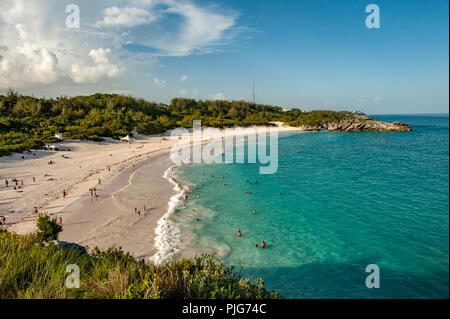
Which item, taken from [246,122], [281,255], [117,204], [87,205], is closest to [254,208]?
[281,255]

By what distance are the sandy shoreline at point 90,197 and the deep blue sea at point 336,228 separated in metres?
2.57

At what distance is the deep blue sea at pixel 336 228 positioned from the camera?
28.6 feet

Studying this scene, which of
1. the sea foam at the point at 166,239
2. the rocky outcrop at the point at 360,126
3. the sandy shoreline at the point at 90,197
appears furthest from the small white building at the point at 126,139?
the rocky outcrop at the point at 360,126

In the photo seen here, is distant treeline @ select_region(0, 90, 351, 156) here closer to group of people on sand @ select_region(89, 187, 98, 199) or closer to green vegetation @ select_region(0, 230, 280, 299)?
group of people on sand @ select_region(89, 187, 98, 199)

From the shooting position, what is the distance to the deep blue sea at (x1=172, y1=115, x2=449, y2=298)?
28.6 feet

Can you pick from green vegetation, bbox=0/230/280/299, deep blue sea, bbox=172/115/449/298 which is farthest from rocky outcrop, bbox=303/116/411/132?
green vegetation, bbox=0/230/280/299

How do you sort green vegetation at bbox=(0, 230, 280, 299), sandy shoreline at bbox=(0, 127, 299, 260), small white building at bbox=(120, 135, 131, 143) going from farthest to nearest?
small white building at bbox=(120, 135, 131, 143) < sandy shoreline at bbox=(0, 127, 299, 260) < green vegetation at bbox=(0, 230, 280, 299)

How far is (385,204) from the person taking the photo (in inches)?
603

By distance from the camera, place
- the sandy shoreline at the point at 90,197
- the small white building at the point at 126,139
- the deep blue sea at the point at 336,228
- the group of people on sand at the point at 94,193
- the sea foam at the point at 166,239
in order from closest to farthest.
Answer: the deep blue sea at the point at 336,228, the sea foam at the point at 166,239, the sandy shoreline at the point at 90,197, the group of people on sand at the point at 94,193, the small white building at the point at 126,139

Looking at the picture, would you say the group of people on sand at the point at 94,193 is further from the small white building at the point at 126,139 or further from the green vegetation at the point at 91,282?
the small white building at the point at 126,139

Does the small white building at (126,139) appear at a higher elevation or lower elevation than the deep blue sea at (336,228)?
higher

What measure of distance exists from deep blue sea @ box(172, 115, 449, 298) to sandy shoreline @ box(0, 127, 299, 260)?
2567mm
